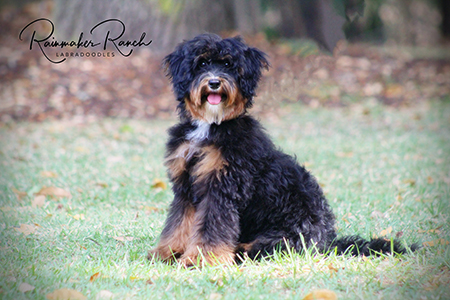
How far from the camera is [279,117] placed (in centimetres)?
1127

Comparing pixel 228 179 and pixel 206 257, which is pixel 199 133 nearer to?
pixel 228 179

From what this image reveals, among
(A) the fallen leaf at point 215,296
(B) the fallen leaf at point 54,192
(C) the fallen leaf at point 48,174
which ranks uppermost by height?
(C) the fallen leaf at point 48,174

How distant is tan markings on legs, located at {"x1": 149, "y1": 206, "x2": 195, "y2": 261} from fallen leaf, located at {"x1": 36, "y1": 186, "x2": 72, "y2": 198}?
2366 millimetres

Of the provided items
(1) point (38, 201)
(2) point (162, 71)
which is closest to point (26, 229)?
(1) point (38, 201)

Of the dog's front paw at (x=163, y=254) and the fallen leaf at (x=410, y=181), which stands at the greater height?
the fallen leaf at (x=410, y=181)

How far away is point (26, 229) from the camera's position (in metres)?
4.40

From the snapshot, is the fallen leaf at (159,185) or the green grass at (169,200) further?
the fallen leaf at (159,185)

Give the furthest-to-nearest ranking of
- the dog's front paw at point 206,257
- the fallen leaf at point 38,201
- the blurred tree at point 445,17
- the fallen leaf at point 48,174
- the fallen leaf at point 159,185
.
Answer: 1. the blurred tree at point 445,17
2. the fallen leaf at point 48,174
3. the fallen leaf at point 159,185
4. the fallen leaf at point 38,201
5. the dog's front paw at point 206,257

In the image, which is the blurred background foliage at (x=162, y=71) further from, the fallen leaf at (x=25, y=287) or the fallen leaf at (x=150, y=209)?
the fallen leaf at (x=25, y=287)

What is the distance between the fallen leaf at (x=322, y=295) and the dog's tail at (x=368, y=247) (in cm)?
83

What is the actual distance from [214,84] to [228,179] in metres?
0.74

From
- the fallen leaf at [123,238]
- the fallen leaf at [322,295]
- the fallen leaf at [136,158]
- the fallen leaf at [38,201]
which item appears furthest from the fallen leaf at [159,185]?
the fallen leaf at [322,295]

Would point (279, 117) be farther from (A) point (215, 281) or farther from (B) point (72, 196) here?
(A) point (215, 281)

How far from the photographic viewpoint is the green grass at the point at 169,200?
3271mm
